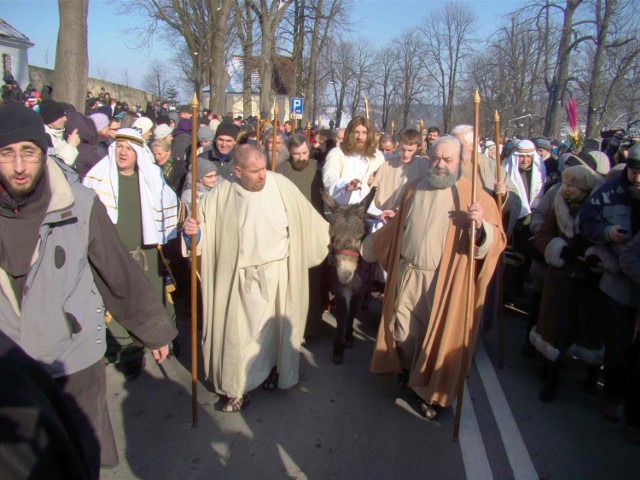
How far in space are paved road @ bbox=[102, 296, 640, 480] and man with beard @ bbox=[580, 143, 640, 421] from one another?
1.17 feet

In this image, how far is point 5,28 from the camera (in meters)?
41.8

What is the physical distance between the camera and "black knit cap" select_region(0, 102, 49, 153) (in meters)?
2.21

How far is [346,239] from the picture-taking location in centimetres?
468

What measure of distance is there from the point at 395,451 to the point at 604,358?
1986 millimetres

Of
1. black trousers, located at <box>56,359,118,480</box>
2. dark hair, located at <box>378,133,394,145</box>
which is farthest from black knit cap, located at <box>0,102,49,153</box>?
dark hair, located at <box>378,133,394,145</box>

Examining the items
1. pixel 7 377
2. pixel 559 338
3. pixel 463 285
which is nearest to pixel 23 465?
pixel 7 377

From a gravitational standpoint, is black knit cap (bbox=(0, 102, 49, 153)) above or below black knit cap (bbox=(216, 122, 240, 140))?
below

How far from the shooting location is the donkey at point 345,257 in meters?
4.66

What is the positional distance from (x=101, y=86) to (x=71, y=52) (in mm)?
35102

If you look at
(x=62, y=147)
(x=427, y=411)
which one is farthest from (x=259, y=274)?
(x=62, y=147)

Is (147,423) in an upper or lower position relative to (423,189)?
lower

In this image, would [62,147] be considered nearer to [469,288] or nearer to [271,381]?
[271,381]

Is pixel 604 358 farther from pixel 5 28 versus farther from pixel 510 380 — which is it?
pixel 5 28

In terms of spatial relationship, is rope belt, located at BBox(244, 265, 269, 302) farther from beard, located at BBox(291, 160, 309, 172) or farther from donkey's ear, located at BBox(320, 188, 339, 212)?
beard, located at BBox(291, 160, 309, 172)
